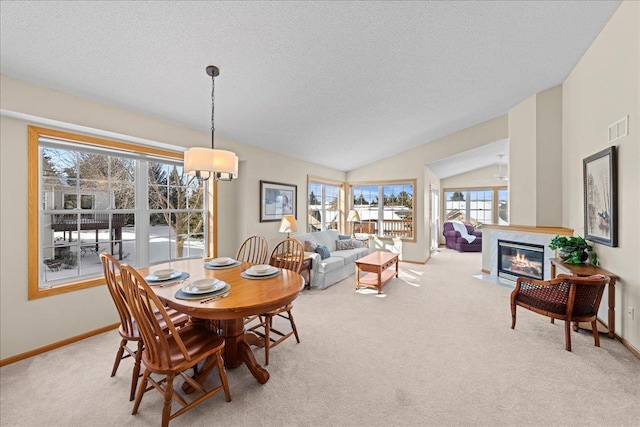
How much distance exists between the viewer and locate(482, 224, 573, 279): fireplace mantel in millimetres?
4031

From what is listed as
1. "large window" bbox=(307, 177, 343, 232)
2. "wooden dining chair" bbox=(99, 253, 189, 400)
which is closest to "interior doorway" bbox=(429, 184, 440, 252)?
"large window" bbox=(307, 177, 343, 232)

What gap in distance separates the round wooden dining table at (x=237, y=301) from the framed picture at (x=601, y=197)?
313 cm

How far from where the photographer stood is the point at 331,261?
15.4 feet

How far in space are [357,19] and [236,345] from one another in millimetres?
2875

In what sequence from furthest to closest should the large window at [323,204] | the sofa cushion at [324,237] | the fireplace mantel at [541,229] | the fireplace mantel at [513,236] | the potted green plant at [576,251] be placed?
the large window at [323,204] < the sofa cushion at [324,237] < the fireplace mantel at [513,236] < the fireplace mantel at [541,229] < the potted green plant at [576,251]

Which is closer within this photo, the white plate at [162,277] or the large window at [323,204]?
the white plate at [162,277]

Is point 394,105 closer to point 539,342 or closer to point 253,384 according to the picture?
point 539,342

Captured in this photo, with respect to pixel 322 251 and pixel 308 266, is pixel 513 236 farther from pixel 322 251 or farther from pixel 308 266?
pixel 308 266

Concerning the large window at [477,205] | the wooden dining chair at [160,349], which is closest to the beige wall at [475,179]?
the large window at [477,205]

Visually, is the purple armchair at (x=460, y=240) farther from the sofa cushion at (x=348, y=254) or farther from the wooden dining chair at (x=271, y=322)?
the wooden dining chair at (x=271, y=322)

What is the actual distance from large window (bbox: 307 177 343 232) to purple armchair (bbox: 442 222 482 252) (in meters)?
3.94

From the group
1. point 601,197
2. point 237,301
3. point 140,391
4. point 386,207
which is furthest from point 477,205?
point 140,391

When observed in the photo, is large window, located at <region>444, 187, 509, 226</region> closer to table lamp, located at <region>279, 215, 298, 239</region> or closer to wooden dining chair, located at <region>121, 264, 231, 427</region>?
table lamp, located at <region>279, 215, 298, 239</region>

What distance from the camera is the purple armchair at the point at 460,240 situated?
26.6 feet
